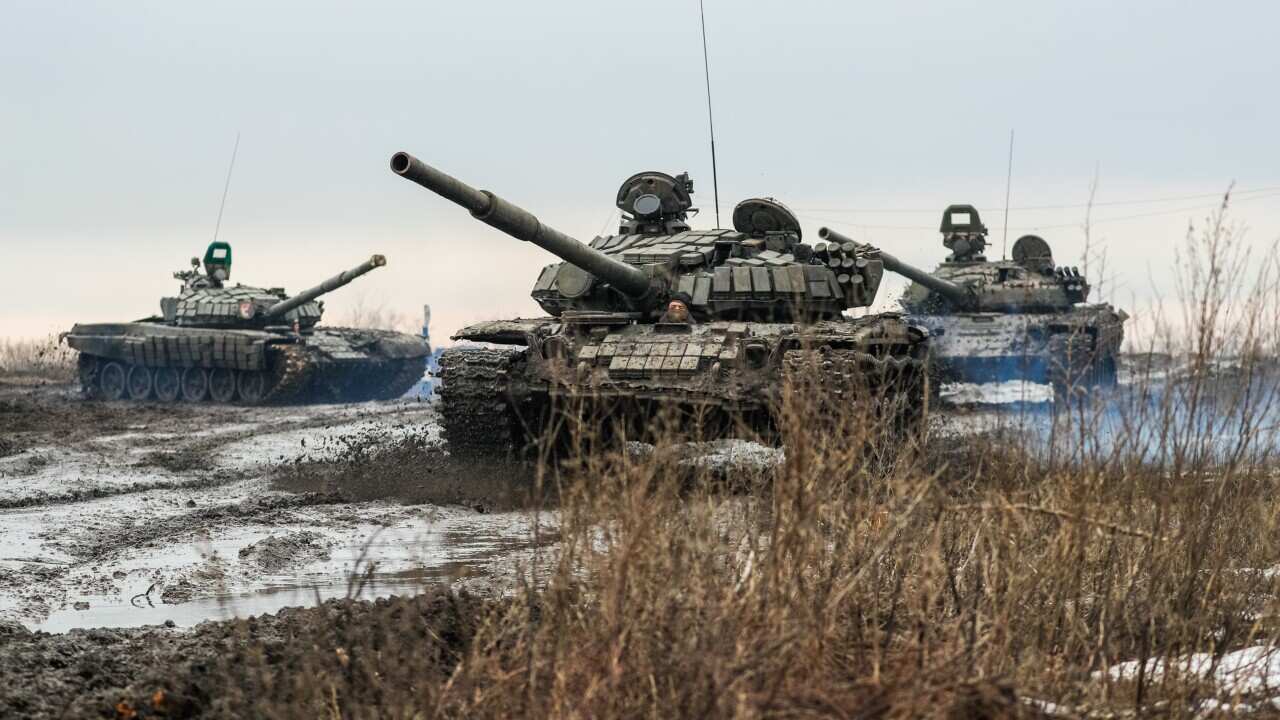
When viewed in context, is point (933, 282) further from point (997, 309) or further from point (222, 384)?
point (222, 384)

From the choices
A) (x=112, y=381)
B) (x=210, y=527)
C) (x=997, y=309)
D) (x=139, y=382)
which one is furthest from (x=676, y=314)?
(x=112, y=381)

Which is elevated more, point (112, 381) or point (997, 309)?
A: point (997, 309)

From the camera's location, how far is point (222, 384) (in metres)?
29.5

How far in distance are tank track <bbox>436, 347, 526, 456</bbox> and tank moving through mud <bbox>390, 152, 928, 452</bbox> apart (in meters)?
0.01

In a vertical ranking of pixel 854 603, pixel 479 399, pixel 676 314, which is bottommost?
pixel 854 603

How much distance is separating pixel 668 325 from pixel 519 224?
6.63 feet

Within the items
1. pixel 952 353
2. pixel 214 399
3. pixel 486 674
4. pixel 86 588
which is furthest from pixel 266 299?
pixel 486 674

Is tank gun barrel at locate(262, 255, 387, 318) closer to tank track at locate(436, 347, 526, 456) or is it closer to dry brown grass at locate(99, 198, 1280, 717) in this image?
tank track at locate(436, 347, 526, 456)

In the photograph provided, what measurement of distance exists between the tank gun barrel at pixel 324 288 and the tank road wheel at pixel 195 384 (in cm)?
162

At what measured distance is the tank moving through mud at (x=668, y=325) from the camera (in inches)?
540

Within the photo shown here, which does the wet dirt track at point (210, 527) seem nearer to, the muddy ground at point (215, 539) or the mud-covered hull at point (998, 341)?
the muddy ground at point (215, 539)

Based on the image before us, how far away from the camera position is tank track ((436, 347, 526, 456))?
1491 cm

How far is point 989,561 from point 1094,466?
719 millimetres

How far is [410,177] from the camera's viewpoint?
11758mm
